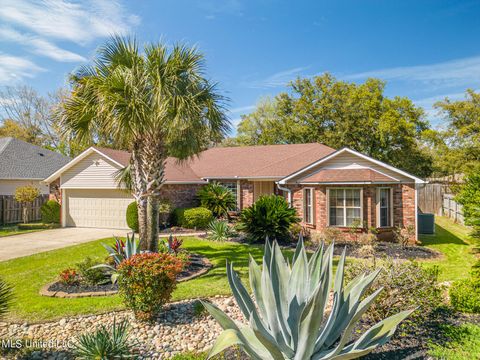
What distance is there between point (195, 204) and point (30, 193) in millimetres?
10004

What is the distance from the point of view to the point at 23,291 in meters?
7.93

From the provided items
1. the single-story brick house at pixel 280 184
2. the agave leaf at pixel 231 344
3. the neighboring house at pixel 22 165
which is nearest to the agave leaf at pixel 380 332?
the agave leaf at pixel 231 344

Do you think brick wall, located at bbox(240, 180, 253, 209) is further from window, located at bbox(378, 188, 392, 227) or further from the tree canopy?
the tree canopy

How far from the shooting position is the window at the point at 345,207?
13969 millimetres

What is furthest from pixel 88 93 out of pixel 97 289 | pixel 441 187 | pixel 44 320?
pixel 441 187

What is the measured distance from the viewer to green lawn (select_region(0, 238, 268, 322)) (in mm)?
6602

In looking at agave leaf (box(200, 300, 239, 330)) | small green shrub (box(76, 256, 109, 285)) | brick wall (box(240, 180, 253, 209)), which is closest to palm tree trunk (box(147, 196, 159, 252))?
small green shrub (box(76, 256, 109, 285))

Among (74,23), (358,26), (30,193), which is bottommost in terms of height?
(30,193)

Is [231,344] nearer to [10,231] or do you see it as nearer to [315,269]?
[315,269]

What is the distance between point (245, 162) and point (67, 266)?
14.7 m

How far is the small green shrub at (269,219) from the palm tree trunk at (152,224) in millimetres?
5439

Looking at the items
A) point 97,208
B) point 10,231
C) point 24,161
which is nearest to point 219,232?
point 97,208

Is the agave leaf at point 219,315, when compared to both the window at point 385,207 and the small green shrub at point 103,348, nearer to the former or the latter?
the small green shrub at point 103,348

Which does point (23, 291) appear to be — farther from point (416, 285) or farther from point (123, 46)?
point (416, 285)
